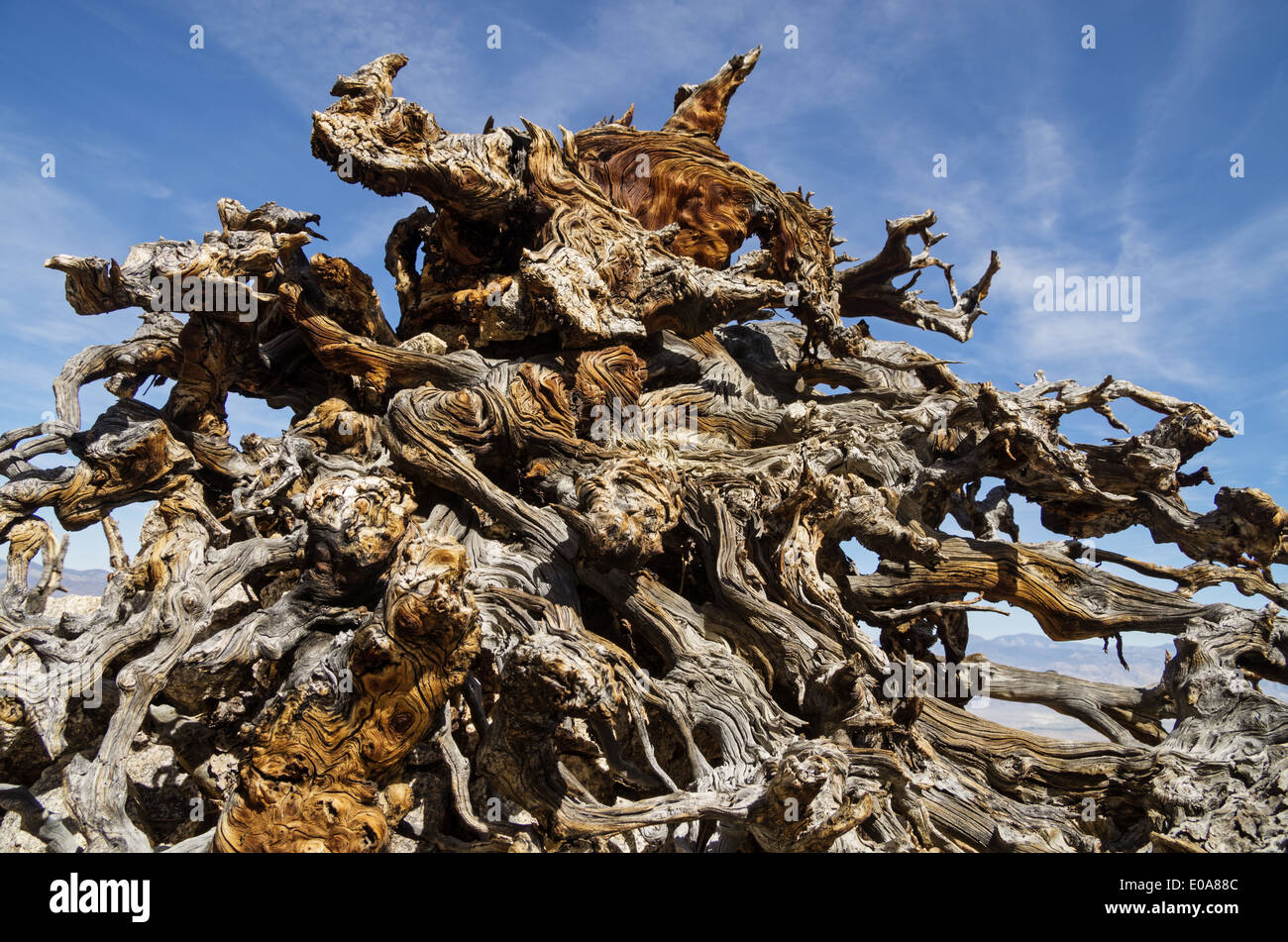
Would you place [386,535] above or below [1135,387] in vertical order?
below

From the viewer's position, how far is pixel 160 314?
8344mm

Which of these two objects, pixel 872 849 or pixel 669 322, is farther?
pixel 669 322

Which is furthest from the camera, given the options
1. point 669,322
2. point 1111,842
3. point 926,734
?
point 669,322

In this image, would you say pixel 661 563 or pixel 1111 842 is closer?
pixel 1111 842

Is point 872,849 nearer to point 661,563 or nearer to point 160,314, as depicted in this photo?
point 661,563

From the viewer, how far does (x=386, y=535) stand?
21.3ft

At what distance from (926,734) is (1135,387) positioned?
481 centimetres

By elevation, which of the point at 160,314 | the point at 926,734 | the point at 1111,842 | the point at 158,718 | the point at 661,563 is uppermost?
the point at 160,314

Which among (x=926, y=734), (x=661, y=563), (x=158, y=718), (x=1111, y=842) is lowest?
(x=1111, y=842)

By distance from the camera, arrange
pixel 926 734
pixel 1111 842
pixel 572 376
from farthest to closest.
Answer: pixel 572 376, pixel 926 734, pixel 1111 842

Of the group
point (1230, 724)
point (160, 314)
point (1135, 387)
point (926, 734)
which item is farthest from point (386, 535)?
point (1135, 387)

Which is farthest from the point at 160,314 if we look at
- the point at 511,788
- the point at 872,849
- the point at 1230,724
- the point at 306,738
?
the point at 1230,724

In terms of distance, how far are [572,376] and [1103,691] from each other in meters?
6.09

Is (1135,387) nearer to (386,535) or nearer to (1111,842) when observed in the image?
(1111,842)
